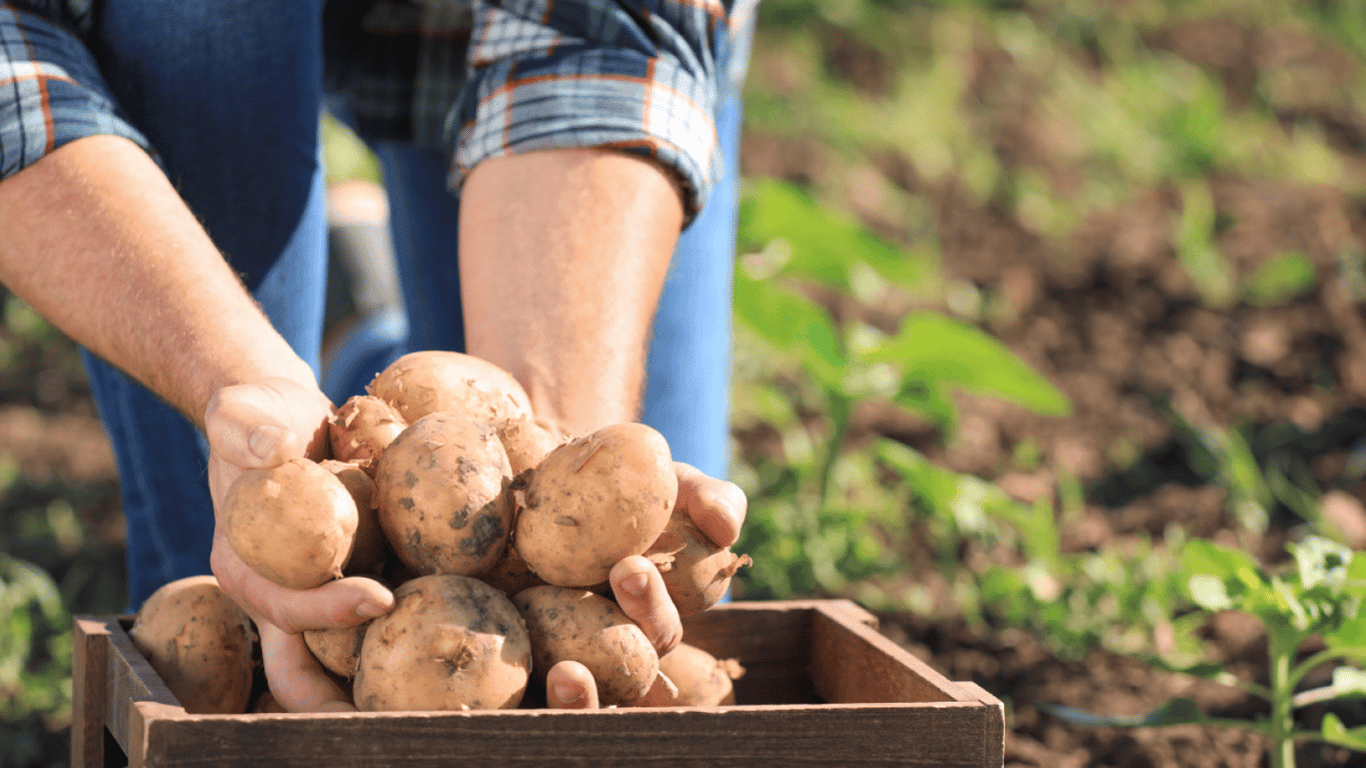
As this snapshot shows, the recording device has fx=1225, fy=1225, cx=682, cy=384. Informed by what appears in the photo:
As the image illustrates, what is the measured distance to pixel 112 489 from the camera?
2951 millimetres

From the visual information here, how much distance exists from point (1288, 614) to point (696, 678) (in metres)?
0.78

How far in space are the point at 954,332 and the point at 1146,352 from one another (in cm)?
141

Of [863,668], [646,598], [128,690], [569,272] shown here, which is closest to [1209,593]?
[863,668]

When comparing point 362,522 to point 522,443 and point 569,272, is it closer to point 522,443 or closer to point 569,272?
point 522,443

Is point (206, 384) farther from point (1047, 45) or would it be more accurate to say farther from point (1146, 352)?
point (1047, 45)

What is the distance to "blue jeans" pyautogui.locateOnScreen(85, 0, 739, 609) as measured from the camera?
1.71 meters

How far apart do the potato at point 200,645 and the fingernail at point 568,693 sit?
35cm

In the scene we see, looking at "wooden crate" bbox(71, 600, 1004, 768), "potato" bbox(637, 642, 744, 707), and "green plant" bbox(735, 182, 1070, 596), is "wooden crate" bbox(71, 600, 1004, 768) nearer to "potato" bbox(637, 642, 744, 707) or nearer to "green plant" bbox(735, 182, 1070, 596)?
"potato" bbox(637, 642, 744, 707)

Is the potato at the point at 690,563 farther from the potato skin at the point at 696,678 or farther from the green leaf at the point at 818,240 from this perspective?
the green leaf at the point at 818,240

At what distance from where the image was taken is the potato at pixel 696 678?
131 cm

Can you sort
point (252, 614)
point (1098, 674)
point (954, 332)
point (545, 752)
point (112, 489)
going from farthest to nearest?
point (112, 489), point (954, 332), point (1098, 674), point (252, 614), point (545, 752)

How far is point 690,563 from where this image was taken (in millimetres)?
1225

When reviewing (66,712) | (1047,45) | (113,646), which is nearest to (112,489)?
(66,712)

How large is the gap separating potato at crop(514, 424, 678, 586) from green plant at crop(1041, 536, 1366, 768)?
29.4 inches
